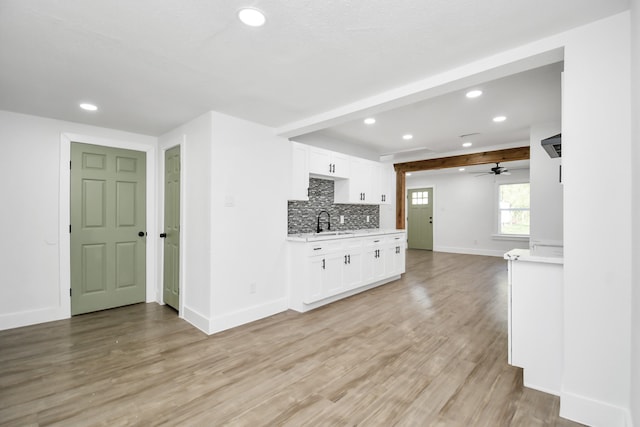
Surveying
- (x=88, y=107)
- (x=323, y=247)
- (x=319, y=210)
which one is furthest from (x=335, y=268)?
(x=88, y=107)

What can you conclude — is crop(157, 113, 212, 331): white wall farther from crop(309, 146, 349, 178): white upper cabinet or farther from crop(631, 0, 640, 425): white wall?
crop(631, 0, 640, 425): white wall

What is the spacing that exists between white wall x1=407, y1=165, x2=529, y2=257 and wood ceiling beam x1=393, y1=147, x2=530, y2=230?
3.42 m

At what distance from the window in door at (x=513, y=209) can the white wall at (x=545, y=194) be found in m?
4.91

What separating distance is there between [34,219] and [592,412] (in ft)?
17.4

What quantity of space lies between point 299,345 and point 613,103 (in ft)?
9.58

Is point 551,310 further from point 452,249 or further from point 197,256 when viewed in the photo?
point 452,249

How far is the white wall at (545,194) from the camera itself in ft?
12.5

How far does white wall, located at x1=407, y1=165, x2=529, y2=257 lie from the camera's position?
852cm

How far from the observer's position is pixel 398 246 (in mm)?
5441

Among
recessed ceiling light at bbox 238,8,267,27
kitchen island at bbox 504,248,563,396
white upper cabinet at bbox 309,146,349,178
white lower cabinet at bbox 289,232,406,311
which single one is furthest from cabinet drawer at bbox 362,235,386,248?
recessed ceiling light at bbox 238,8,267,27

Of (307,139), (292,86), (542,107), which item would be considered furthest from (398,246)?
(292,86)

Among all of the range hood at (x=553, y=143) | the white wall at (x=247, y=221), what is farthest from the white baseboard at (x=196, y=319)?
the range hood at (x=553, y=143)

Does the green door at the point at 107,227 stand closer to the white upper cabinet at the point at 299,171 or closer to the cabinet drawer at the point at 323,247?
A: the white upper cabinet at the point at 299,171

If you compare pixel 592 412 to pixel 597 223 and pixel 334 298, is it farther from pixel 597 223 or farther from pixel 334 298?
pixel 334 298
